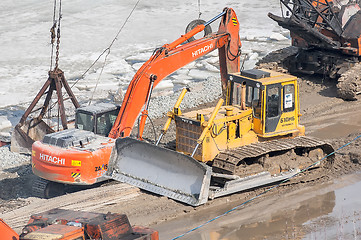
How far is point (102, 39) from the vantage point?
28.5m

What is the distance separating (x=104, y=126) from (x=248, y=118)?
134 inches

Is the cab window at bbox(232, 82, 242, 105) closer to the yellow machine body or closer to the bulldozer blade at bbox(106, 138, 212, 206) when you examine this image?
the yellow machine body

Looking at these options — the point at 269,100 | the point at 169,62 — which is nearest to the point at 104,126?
the point at 169,62

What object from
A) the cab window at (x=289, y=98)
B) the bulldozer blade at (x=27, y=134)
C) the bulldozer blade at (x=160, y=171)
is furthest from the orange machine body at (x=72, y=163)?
the cab window at (x=289, y=98)

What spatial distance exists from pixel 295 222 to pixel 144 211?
9.08 ft

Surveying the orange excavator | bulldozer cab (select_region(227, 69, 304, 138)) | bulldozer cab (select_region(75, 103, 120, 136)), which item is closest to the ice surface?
bulldozer cab (select_region(75, 103, 120, 136))

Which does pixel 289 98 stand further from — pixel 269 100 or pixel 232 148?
pixel 232 148

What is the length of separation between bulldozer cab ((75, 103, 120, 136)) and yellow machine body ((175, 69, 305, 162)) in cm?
200

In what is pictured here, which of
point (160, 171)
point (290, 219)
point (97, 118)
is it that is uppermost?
point (97, 118)

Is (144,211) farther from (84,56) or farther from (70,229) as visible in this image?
(84,56)

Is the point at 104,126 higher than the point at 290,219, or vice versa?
the point at 104,126

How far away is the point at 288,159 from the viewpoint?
1331cm

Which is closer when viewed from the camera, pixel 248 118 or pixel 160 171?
pixel 160 171

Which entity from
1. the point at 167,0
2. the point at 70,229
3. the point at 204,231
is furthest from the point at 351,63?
the point at 167,0
